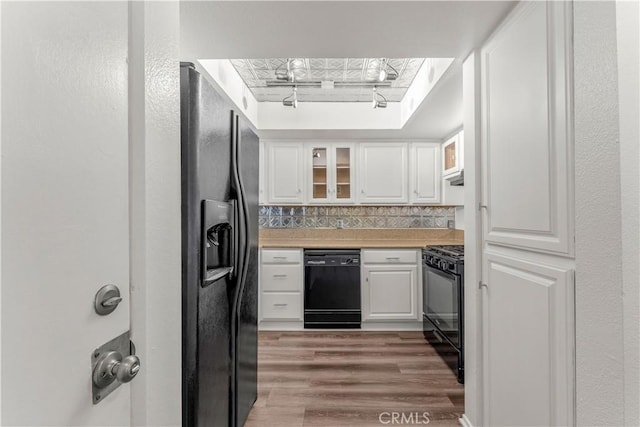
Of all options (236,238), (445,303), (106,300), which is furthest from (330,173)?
(106,300)

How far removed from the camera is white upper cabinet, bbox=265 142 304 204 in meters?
3.78

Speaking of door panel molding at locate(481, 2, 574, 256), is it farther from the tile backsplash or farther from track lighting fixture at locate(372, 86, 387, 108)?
the tile backsplash

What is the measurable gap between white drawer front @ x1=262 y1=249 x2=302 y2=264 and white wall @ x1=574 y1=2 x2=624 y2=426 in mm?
2748

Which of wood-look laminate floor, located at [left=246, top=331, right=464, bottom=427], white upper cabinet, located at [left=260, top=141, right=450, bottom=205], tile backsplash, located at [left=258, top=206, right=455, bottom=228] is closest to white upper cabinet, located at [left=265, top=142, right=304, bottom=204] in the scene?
white upper cabinet, located at [left=260, top=141, right=450, bottom=205]

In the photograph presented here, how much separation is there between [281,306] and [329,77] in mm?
2370

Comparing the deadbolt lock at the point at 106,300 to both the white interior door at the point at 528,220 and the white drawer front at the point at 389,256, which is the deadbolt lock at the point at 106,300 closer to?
the white interior door at the point at 528,220

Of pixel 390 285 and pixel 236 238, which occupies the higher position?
pixel 236 238

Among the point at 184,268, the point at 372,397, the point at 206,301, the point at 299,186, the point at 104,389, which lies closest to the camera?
the point at 104,389

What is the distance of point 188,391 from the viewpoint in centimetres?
113

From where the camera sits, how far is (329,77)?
9.80ft

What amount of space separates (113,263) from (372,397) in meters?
2.02

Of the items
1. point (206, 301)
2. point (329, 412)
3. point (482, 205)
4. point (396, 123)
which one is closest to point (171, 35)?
point (206, 301)

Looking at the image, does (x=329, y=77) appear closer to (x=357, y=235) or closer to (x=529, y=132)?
(x=357, y=235)

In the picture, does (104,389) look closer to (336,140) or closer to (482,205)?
(482,205)
